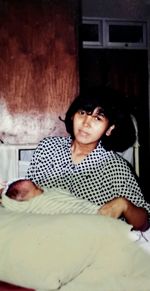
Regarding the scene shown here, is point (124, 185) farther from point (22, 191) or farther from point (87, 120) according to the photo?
point (22, 191)

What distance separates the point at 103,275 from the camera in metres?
0.92

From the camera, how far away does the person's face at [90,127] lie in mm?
1491

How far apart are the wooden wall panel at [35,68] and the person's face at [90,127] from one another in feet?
2.16

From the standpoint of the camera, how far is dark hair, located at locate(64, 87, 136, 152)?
1.53 m

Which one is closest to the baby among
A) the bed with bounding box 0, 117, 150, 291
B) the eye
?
the bed with bounding box 0, 117, 150, 291

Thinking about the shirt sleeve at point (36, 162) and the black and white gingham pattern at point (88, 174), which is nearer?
the black and white gingham pattern at point (88, 174)

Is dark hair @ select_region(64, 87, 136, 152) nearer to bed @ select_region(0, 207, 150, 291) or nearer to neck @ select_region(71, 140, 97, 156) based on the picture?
neck @ select_region(71, 140, 97, 156)

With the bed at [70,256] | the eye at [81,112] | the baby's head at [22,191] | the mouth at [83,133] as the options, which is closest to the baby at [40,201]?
the baby's head at [22,191]

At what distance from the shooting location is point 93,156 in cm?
154

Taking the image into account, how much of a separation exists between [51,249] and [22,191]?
0.37 m

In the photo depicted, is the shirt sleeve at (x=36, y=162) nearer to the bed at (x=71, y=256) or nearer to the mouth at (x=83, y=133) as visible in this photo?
the mouth at (x=83, y=133)

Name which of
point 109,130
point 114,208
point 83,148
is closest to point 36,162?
point 83,148

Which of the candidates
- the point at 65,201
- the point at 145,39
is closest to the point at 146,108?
the point at 145,39

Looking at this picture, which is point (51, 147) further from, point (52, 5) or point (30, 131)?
point (52, 5)
